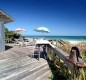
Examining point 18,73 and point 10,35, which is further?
point 10,35

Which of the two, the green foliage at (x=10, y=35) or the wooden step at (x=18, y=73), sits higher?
the green foliage at (x=10, y=35)

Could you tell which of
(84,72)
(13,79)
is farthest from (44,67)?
(84,72)

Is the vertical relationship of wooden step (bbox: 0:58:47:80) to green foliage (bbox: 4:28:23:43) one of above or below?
below

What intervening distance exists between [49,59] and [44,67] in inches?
83.7

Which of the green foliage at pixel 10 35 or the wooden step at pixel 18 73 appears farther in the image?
the green foliage at pixel 10 35

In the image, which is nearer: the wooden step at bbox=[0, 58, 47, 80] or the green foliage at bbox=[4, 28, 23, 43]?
the wooden step at bbox=[0, 58, 47, 80]

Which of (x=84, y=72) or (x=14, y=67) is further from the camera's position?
(x=14, y=67)

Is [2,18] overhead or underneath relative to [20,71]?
overhead

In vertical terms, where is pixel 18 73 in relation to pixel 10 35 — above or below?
below

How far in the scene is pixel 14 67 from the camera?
27.4 feet

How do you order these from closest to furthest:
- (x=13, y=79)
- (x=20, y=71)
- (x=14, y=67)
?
(x=13, y=79) < (x=20, y=71) < (x=14, y=67)

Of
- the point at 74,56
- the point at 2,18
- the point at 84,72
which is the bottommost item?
the point at 84,72

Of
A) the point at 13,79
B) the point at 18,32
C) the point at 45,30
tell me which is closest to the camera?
the point at 13,79

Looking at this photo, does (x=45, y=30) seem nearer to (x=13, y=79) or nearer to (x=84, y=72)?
(x=13, y=79)
